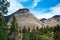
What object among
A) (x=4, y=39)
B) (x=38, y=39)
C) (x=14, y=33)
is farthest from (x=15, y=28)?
(x=38, y=39)

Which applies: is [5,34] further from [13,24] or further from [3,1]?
[3,1]

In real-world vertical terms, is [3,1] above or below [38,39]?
above

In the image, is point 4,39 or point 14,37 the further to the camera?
point 14,37

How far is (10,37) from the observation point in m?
74.9

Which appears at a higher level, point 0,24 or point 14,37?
point 0,24

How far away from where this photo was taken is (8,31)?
7938cm

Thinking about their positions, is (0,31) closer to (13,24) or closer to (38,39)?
(13,24)

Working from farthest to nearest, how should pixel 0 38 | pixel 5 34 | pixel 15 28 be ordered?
pixel 15 28
pixel 5 34
pixel 0 38

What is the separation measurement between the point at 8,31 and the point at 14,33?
10.2 feet

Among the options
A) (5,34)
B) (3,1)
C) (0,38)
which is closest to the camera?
(0,38)

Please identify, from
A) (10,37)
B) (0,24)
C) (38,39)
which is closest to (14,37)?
(10,37)

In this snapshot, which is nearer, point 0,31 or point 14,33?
point 0,31

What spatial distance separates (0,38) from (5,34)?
6.59m

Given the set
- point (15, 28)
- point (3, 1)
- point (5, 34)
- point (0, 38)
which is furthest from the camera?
point (3, 1)
